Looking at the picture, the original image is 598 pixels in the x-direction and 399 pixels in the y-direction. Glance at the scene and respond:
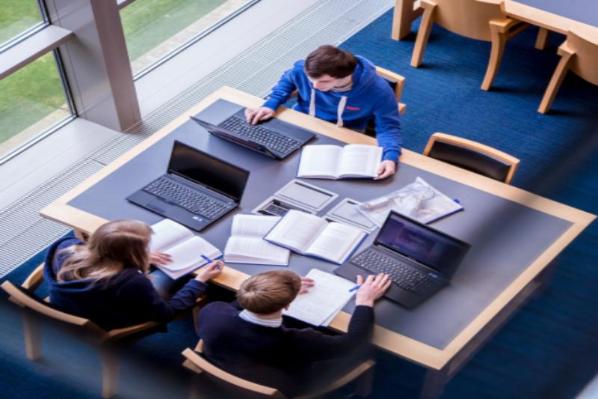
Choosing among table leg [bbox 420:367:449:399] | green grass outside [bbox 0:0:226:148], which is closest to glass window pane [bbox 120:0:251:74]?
green grass outside [bbox 0:0:226:148]

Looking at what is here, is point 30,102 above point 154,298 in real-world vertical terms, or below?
below

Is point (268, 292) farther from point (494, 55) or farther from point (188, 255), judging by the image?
point (494, 55)

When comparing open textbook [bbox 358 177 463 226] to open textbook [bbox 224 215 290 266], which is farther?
open textbook [bbox 358 177 463 226]

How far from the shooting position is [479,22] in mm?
5500

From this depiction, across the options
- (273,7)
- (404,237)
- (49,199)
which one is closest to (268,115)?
(404,237)

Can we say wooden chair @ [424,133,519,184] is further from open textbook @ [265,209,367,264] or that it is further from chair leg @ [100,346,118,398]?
chair leg @ [100,346,118,398]

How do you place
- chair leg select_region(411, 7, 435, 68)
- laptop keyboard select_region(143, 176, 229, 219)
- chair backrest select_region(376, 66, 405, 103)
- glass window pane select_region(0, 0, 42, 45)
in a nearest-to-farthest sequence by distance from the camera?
laptop keyboard select_region(143, 176, 229, 219) < chair backrest select_region(376, 66, 405, 103) < glass window pane select_region(0, 0, 42, 45) < chair leg select_region(411, 7, 435, 68)

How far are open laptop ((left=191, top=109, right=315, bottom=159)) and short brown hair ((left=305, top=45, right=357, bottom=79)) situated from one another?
1.06 feet

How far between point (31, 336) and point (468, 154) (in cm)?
385

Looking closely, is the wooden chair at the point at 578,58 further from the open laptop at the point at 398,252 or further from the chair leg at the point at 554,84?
the open laptop at the point at 398,252

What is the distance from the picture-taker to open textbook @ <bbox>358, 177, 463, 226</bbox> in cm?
367

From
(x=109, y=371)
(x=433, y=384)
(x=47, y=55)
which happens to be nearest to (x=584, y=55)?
(x=47, y=55)

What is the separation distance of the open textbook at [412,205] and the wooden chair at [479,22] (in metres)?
2.01

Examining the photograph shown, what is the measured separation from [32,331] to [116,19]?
16.2 ft
